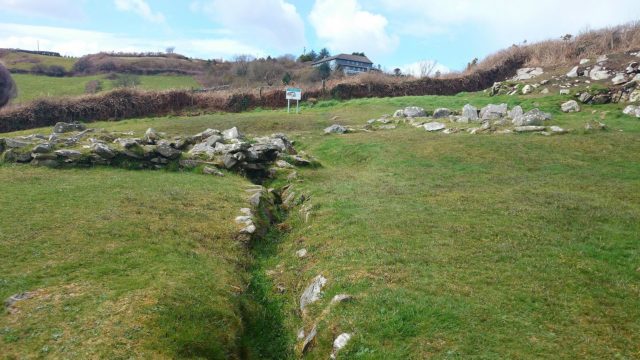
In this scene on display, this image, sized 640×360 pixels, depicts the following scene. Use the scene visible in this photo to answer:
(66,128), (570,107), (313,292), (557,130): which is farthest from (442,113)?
(66,128)

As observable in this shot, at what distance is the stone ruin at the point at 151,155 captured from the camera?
19359mm

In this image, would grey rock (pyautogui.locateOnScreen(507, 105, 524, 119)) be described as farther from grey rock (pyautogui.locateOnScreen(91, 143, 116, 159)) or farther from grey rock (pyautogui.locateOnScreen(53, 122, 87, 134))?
grey rock (pyautogui.locateOnScreen(53, 122, 87, 134))

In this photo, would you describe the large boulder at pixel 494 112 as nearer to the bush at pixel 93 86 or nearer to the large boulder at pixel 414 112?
the large boulder at pixel 414 112

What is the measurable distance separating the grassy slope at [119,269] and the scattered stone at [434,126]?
14906mm

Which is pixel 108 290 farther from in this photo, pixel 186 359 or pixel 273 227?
pixel 273 227

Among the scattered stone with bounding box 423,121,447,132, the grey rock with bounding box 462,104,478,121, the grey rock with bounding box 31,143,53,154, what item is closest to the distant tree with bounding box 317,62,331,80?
the grey rock with bounding box 462,104,478,121

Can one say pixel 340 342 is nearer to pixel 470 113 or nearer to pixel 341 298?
pixel 341 298

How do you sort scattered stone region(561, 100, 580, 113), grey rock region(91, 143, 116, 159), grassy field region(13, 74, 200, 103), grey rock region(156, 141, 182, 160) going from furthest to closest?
grassy field region(13, 74, 200, 103) → scattered stone region(561, 100, 580, 113) → grey rock region(156, 141, 182, 160) → grey rock region(91, 143, 116, 159)

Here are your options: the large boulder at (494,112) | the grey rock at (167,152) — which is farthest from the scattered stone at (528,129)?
the grey rock at (167,152)

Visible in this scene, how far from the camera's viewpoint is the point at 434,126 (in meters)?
27.5

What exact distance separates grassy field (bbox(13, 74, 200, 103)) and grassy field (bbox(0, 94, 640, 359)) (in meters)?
42.9

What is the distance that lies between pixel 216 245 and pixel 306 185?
646 cm

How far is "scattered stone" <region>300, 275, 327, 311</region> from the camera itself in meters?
10.00

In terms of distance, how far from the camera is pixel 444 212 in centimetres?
1397
